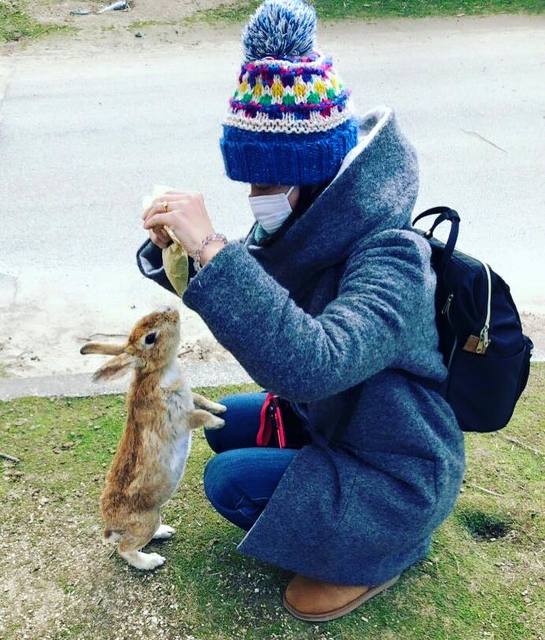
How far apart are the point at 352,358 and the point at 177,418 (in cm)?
Answer: 94

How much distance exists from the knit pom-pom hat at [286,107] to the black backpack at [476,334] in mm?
436

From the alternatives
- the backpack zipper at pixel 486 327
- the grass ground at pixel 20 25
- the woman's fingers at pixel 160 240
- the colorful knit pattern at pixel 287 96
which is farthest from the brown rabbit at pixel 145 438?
the grass ground at pixel 20 25

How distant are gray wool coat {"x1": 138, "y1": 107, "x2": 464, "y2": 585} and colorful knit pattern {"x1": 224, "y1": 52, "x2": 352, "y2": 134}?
15 centimetres

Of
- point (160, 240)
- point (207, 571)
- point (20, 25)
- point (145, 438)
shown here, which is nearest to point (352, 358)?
point (160, 240)

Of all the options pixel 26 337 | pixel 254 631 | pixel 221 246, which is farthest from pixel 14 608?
pixel 26 337

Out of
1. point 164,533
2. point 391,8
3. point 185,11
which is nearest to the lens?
point 164,533

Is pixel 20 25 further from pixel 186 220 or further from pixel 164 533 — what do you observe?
pixel 186 220

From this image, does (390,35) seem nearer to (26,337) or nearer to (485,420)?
(26,337)

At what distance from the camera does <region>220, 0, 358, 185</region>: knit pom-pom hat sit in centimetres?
200

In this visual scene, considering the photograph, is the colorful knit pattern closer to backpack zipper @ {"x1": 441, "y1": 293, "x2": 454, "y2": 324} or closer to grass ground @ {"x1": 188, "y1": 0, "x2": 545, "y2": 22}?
backpack zipper @ {"x1": 441, "y1": 293, "x2": 454, "y2": 324}

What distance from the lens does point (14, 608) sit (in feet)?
8.41

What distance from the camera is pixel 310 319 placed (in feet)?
6.21

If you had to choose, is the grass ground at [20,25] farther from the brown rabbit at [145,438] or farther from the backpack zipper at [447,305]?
the backpack zipper at [447,305]

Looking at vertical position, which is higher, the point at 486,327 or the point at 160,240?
the point at 160,240
